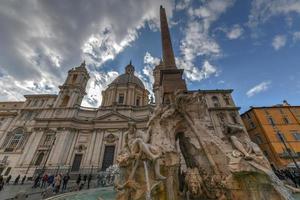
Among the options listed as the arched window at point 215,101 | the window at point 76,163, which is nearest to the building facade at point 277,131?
the arched window at point 215,101

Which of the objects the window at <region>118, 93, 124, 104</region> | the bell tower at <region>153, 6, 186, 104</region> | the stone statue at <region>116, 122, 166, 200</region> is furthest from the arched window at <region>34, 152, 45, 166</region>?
the stone statue at <region>116, 122, 166, 200</region>

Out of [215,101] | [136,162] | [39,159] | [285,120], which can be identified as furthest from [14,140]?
[285,120]

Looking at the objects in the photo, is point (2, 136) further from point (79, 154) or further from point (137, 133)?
point (137, 133)

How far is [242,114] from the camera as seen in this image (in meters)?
30.8

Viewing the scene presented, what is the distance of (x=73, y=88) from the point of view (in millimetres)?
33500

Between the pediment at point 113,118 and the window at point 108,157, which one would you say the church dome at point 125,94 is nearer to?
the pediment at point 113,118

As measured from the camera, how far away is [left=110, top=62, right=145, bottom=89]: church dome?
39.3 m

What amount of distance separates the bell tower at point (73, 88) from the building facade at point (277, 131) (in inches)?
1404

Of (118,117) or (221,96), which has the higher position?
(221,96)

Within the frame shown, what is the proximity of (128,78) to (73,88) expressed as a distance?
14.3m

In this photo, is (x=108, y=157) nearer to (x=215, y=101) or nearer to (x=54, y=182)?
(x=54, y=182)

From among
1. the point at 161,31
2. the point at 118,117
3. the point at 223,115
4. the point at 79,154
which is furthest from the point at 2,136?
the point at 223,115

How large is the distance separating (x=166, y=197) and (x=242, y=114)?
32013 millimetres

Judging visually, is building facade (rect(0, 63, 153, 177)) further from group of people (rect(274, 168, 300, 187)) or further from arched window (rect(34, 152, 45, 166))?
group of people (rect(274, 168, 300, 187))
